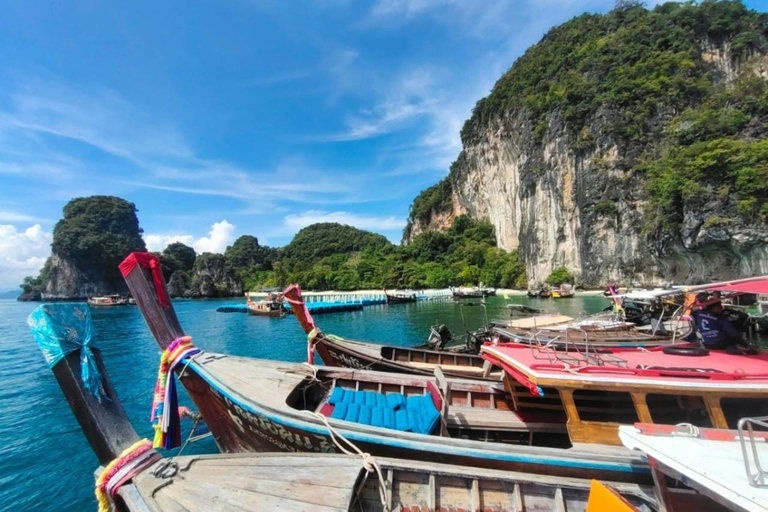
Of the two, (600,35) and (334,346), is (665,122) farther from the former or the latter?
(334,346)

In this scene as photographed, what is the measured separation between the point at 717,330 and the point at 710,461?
4702 mm

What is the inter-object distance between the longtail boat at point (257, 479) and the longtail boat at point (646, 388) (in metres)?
0.99

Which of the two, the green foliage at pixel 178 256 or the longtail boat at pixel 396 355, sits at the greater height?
the green foliage at pixel 178 256

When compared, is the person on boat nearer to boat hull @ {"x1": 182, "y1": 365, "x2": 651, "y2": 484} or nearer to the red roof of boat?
the red roof of boat

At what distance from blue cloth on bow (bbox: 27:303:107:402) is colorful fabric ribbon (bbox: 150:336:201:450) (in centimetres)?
155

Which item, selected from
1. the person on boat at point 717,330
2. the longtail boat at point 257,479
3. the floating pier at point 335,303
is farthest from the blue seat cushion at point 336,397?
the floating pier at point 335,303

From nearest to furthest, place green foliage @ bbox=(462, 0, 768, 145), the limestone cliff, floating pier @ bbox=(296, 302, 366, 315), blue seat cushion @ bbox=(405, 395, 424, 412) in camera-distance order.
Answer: blue seat cushion @ bbox=(405, 395, 424, 412)
the limestone cliff
floating pier @ bbox=(296, 302, 366, 315)
green foliage @ bbox=(462, 0, 768, 145)

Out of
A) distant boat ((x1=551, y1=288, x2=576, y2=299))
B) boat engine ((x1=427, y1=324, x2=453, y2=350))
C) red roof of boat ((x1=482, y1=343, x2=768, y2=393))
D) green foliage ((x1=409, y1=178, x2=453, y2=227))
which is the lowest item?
distant boat ((x1=551, y1=288, x2=576, y2=299))

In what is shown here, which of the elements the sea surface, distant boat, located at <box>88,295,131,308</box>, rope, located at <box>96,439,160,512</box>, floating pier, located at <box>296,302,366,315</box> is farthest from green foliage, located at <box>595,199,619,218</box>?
distant boat, located at <box>88,295,131,308</box>

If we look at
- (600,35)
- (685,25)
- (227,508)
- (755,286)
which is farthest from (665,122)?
(227,508)

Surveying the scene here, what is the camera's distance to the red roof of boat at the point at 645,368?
4180 mm

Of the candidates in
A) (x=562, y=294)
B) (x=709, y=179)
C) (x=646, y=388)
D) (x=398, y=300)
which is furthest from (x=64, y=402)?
(x=562, y=294)

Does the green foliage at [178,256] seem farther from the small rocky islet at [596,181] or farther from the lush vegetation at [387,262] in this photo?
the lush vegetation at [387,262]

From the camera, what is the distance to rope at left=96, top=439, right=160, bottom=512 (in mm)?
3221
